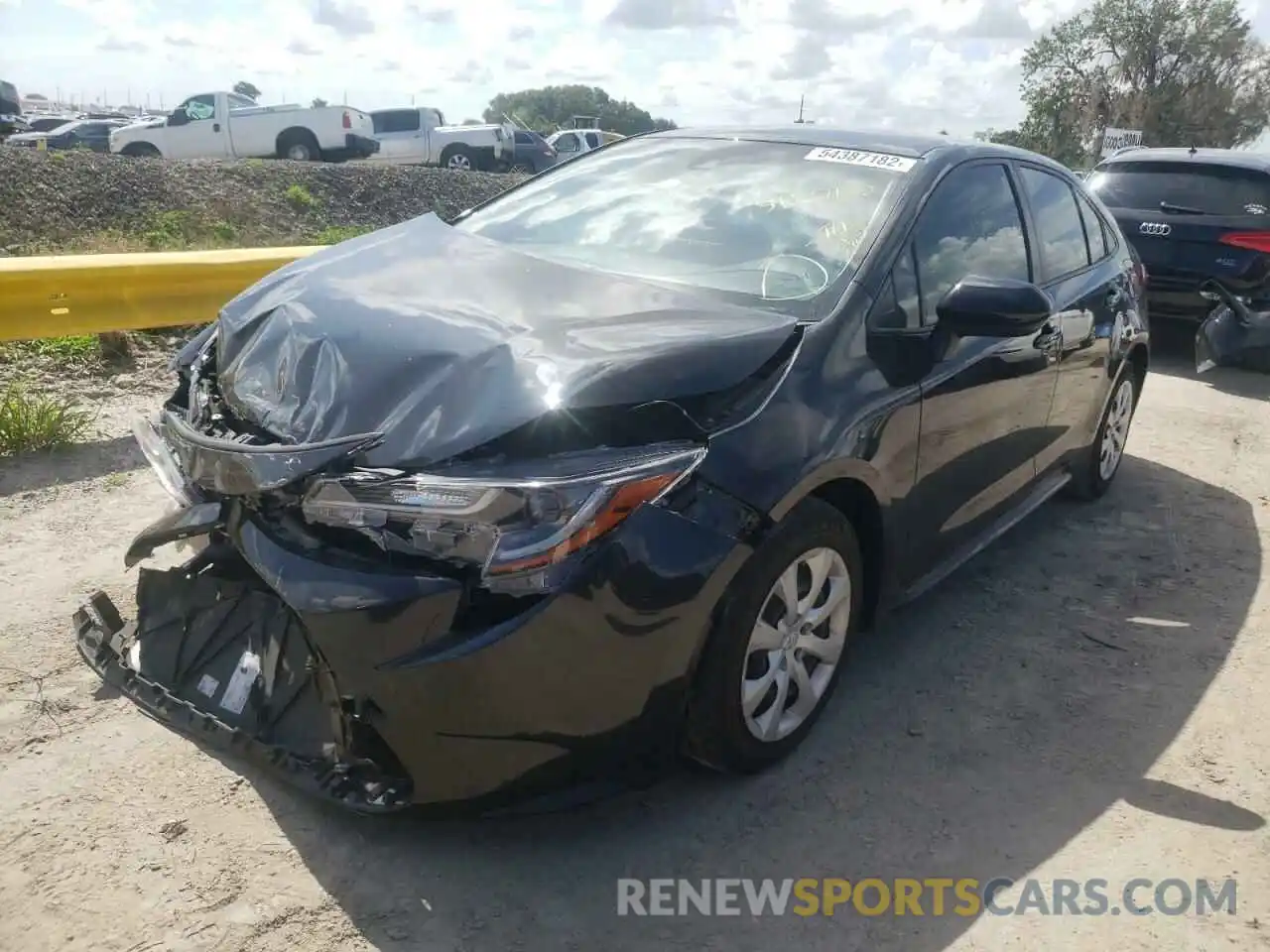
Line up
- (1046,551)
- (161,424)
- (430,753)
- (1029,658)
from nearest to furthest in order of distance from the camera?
(430,753) < (161,424) < (1029,658) < (1046,551)

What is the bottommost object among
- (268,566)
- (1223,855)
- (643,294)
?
(1223,855)

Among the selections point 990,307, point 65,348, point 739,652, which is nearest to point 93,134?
point 65,348

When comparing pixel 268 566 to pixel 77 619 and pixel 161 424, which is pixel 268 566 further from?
pixel 77 619

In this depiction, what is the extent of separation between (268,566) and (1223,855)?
2528 mm

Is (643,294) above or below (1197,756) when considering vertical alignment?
above

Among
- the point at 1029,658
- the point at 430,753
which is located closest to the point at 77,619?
the point at 430,753

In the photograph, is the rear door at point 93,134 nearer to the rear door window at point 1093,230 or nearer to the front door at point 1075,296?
the rear door window at point 1093,230

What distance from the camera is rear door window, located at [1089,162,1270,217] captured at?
842 cm

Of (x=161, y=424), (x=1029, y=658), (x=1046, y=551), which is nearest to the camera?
(x=161, y=424)

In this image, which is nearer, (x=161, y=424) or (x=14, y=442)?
(x=161, y=424)

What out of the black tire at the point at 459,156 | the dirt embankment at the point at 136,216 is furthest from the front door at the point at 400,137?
the dirt embankment at the point at 136,216

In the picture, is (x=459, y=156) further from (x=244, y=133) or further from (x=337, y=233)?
(x=337, y=233)

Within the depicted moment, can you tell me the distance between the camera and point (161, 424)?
3.04m

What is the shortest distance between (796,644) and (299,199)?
488 inches
